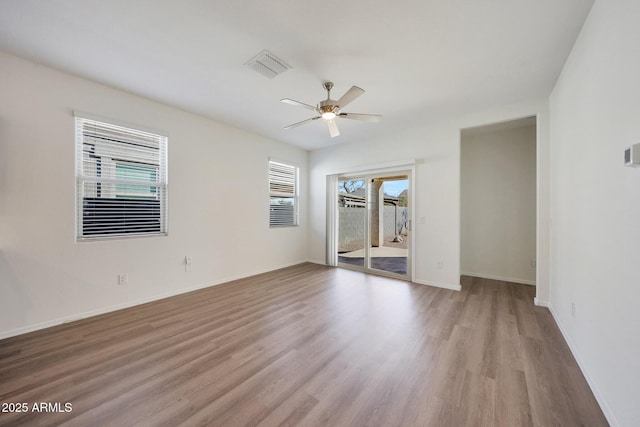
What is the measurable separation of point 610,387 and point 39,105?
5.27 meters

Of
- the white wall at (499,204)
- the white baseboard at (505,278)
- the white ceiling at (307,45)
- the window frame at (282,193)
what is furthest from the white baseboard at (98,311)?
the white wall at (499,204)

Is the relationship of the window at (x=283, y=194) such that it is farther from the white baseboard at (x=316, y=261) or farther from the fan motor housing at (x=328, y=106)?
the fan motor housing at (x=328, y=106)

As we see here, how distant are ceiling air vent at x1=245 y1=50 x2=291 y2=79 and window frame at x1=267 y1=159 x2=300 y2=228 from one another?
8.15 feet

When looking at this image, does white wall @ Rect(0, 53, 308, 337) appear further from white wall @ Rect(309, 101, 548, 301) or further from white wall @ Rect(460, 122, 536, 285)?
white wall @ Rect(460, 122, 536, 285)

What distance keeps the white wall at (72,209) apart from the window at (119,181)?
11 centimetres

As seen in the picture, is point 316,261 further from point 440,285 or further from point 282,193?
point 440,285

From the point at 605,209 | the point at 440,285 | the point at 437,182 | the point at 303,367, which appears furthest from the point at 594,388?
the point at 437,182

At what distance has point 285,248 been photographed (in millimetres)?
5328

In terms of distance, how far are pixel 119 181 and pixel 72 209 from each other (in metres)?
0.55

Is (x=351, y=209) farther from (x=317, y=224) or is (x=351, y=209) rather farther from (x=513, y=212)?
(x=513, y=212)

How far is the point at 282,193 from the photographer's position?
5316 millimetres

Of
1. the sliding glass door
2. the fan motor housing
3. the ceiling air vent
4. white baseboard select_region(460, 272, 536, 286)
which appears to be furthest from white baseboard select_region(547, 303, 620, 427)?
the ceiling air vent

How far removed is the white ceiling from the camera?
180cm

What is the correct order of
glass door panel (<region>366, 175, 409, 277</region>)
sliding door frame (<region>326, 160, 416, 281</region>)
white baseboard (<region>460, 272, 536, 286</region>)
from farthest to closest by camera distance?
glass door panel (<region>366, 175, 409, 277</region>) → sliding door frame (<region>326, 160, 416, 281</region>) → white baseboard (<region>460, 272, 536, 286</region>)
